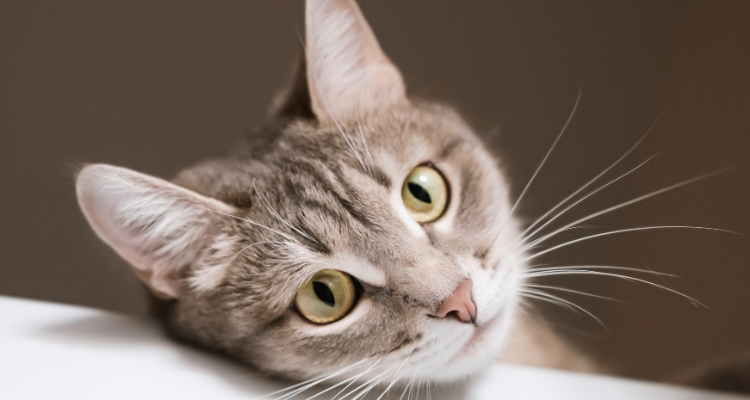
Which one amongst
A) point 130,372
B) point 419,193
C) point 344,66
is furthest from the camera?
point 344,66

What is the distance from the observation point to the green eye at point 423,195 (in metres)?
0.95

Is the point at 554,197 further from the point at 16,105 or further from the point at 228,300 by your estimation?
the point at 16,105

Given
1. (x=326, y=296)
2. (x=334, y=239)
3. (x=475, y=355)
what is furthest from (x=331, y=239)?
(x=475, y=355)

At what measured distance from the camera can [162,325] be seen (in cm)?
99

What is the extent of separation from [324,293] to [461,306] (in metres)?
0.25

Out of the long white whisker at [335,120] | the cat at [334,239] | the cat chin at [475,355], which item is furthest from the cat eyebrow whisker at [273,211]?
the cat chin at [475,355]

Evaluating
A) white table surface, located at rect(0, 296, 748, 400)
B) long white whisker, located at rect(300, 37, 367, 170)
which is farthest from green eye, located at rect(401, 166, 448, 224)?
white table surface, located at rect(0, 296, 748, 400)

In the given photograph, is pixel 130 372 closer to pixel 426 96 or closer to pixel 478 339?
pixel 478 339

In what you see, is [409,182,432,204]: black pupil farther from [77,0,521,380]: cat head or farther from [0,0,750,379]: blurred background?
[0,0,750,379]: blurred background

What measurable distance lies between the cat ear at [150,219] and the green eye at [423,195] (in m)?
0.35

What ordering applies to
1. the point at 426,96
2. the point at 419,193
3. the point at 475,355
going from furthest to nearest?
the point at 426,96, the point at 419,193, the point at 475,355

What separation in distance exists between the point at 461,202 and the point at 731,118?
71 cm

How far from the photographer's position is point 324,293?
863 mm

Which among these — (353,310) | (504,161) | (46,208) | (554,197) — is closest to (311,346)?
(353,310)
